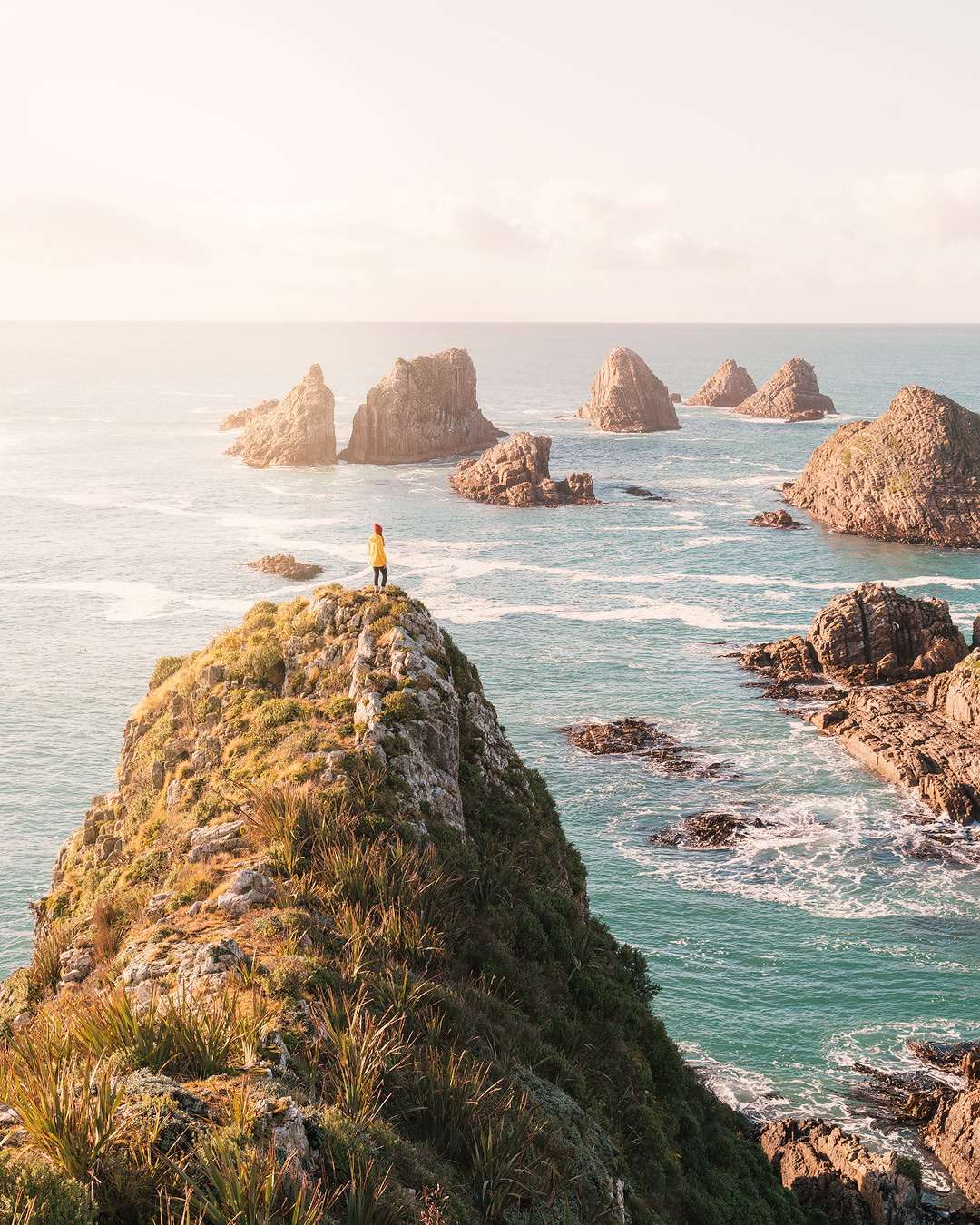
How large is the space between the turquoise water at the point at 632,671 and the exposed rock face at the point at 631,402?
20.0m

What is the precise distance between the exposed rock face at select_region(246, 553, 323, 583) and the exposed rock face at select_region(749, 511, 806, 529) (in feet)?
153


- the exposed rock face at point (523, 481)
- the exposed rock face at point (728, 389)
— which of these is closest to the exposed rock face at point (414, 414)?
the exposed rock face at point (523, 481)

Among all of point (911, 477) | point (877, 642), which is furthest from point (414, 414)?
point (877, 642)

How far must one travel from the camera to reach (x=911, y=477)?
91.9 meters

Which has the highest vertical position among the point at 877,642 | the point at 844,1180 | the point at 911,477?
the point at 911,477

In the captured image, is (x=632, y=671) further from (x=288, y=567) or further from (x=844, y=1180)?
(x=844, y=1180)

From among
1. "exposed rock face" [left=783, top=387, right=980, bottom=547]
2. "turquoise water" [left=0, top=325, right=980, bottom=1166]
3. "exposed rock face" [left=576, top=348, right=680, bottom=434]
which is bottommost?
"turquoise water" [left=0, top=325, right=980, bottom=1166]

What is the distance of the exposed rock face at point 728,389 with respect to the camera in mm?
188000

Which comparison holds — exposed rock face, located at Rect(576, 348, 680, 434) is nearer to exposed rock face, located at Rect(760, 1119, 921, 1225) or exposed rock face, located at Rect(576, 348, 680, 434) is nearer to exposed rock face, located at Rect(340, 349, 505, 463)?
exposed rock face, located at Rect(340, 349, 505, 463)

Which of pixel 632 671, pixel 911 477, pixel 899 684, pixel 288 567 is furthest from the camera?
pixel 911 477

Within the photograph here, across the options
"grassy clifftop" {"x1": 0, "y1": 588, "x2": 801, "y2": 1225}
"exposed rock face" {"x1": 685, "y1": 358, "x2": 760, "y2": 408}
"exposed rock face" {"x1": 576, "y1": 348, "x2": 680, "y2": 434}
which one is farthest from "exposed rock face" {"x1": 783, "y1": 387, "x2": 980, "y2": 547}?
"exposed rock face" {"x1": 685, "y1": 358, "x2": 760, "y2": 408}

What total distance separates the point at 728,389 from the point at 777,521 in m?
100

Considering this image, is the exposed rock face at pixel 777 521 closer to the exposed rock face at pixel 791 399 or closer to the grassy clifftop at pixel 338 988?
the exposed rock face at pixel 791 399

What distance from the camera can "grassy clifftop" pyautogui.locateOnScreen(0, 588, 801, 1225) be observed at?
360 inches
